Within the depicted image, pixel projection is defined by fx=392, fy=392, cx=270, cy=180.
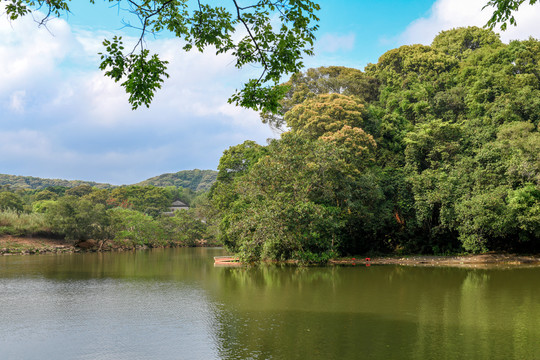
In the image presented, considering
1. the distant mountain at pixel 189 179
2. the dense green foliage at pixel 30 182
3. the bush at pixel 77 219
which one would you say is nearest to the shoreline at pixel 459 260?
the bush at pixel 77 219

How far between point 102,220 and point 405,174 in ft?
85.6

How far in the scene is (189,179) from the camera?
383 ft

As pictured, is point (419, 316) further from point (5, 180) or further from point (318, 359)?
point (5, 180)

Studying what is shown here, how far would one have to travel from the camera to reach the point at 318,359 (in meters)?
5.65

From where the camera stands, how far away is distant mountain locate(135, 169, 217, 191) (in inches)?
4385

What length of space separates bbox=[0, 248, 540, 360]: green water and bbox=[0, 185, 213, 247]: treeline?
66.7ft

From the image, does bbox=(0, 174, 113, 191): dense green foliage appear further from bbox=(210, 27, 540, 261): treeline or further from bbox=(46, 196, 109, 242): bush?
bbox=(210, 27, 540, 261): treeline

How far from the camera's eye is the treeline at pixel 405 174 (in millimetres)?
18219

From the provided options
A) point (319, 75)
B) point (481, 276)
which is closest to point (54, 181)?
point (319, 75)

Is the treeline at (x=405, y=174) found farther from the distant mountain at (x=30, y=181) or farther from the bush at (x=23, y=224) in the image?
the distant mountain at (x=30, y=181)

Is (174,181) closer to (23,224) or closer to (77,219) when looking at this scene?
(23,224)

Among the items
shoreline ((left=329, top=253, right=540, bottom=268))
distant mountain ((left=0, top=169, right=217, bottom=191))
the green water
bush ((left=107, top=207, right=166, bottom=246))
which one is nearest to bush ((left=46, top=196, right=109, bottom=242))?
bush ((left=107, top=207, right=166, bottom=246))

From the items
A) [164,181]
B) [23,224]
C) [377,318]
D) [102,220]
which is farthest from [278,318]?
[164,181]

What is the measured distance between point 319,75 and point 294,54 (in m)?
27.7
